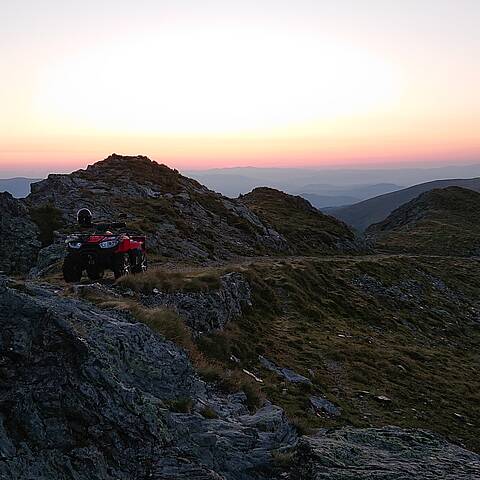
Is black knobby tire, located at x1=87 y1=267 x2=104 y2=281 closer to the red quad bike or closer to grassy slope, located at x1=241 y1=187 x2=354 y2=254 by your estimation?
the red quad bike

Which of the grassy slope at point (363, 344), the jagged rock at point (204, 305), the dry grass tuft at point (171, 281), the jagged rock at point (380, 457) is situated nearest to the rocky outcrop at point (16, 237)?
the dry grass tuft at point (171, 281)

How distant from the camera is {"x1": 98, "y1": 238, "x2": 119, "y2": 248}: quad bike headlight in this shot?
19031mm

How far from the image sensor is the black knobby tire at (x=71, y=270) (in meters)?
19.2

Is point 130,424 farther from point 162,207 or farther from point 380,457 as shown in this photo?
point 162,207

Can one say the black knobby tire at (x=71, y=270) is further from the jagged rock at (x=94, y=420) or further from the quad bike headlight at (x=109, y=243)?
the jagged rock at (x=94, y=420)

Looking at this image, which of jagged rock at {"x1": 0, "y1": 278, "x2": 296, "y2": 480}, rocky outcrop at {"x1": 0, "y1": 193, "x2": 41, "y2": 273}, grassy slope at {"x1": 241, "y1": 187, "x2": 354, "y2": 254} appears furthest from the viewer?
grassy slope at {"x1": 241, "y1": 187, "x2": 354, "y2": 254}

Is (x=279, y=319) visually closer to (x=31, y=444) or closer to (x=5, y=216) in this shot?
(x=31, y=444)

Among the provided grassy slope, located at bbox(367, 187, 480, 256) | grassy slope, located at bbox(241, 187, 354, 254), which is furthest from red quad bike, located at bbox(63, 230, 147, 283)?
grassy slope, located at bbox(367, 187, 480, 256)

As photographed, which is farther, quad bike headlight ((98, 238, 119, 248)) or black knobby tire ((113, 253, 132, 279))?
black knobby tire ((113, 253, 132, 279))

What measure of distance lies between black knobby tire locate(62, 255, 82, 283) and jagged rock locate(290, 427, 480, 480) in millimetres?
10974

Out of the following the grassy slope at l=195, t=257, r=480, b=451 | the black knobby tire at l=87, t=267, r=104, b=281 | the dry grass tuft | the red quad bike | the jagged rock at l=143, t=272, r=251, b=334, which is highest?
the red quad bike

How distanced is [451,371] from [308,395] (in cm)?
1221

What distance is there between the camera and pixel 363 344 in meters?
26.3

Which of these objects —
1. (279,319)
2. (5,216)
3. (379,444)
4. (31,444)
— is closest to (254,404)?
(379,444)
